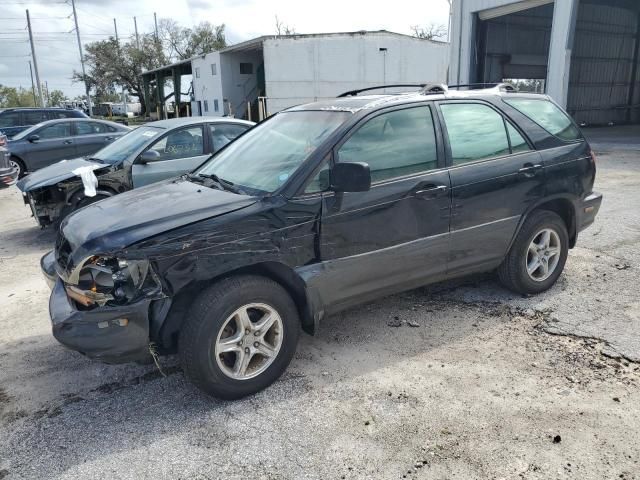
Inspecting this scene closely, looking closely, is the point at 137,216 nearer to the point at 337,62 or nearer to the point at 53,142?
the point at 53,142

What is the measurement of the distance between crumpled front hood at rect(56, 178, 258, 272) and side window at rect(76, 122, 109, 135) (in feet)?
29.9

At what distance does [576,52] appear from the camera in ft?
86.1

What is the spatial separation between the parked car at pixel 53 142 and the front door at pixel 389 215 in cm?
973

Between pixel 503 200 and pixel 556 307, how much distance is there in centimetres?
105

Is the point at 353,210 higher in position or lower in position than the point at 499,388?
higher

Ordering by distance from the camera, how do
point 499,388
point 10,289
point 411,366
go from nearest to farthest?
1. point 499,388
2. point 411,366
3. point 10,289

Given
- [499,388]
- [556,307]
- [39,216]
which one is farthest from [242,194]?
[39,216]

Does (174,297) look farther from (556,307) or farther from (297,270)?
(556,307)

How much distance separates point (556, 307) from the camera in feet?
14.1

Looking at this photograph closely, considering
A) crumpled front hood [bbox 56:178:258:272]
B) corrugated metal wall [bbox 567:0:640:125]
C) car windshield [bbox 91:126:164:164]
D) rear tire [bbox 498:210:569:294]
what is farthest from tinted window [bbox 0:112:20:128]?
corrugated metal wall [bbox 567:0:640:125]

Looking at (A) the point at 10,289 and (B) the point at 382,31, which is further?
(B) the point at 382,31

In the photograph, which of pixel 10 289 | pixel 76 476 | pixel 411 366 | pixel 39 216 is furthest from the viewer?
pixel 39 216

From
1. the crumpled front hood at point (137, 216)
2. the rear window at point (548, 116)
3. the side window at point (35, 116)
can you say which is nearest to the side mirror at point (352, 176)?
the crumpled front hood at point (137, 216)

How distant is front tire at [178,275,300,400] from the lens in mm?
2893
